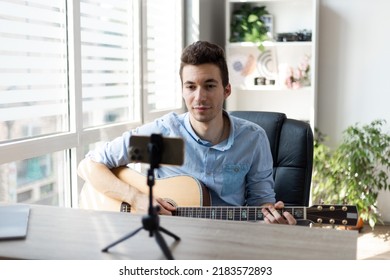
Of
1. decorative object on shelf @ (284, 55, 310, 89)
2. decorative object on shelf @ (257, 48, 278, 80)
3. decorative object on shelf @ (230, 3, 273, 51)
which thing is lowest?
decorative object on shelf @ (284, 55, 310, 89)

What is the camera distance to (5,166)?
2.09m

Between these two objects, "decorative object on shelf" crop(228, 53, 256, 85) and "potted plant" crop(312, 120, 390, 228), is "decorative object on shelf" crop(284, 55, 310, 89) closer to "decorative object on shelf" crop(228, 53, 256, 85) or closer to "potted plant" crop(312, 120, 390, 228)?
"decorative object on shelf" crop(228, 53, 256, 85)

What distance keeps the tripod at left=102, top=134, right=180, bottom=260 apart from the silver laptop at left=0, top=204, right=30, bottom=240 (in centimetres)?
24

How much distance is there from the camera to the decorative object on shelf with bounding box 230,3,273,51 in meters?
3.82

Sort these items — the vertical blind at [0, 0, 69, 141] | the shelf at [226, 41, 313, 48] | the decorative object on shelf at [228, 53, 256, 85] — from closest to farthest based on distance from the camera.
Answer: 1. the vertical blind at [0, 0, 69, 141]
2. the shelf at [226, 41, 313, 48]
3. the decorative object on shelf at [228, 53, 256, 85]

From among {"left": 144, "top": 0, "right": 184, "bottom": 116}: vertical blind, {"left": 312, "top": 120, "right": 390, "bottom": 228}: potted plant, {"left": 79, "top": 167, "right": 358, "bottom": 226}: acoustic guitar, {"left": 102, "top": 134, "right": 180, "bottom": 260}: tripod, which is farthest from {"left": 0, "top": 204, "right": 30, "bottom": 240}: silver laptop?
{"left": 312, "top": 120, "right": 390, "bottom": 228}: potted plant

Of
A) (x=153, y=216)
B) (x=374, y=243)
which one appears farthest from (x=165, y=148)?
(x=374, y=243)

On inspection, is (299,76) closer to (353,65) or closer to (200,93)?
(353,65)

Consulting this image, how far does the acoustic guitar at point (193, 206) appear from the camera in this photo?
1542 mm

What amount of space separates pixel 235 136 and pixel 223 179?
0.16m

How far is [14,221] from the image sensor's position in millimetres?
1282

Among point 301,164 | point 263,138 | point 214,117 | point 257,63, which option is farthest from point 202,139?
point 257,63

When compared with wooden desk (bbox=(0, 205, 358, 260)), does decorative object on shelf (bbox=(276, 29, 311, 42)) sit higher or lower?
higher

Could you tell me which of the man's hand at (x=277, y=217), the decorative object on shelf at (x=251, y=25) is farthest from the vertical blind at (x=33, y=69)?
the decorative object on shelf at (x=251, y=25)
